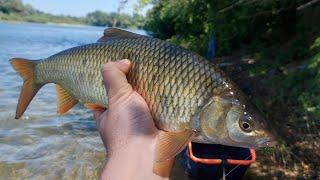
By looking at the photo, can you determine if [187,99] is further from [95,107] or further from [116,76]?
[95,107]

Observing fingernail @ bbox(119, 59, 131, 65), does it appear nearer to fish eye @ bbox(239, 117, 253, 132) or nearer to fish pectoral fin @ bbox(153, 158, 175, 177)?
fish pectoral fin @ bbox(153, 158, 175, 177)

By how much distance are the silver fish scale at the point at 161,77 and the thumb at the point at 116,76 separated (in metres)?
0.04

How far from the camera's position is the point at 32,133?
33.4 feet

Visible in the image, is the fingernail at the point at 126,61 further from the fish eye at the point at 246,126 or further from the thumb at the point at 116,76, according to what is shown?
the fish eye at the point at 246,126

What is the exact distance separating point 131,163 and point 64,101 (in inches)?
39.2

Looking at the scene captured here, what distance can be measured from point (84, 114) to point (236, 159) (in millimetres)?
5785

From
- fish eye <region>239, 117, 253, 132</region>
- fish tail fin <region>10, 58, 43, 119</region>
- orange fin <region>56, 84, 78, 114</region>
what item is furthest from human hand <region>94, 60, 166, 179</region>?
fish tail fin <region>10, 58, 43, 119</region>

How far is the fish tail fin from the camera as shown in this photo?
3.68 m

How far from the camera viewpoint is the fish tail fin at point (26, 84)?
368 cm

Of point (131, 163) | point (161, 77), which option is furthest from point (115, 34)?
point (131, 163)

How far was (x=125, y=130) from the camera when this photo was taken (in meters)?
2.79

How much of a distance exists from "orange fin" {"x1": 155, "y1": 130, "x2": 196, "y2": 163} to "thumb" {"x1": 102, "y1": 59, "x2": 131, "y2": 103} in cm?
33

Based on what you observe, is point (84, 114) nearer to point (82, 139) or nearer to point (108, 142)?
point (82, 139)

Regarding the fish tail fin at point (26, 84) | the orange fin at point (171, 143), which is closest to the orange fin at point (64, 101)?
the fish tail fin at point (26, 84)
